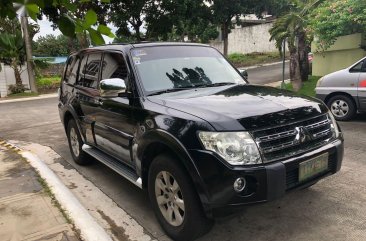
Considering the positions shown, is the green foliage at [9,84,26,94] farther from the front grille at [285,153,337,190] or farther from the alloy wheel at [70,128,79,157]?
the front grille at [285,153,337,190]

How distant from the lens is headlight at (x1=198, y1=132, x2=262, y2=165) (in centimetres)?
296

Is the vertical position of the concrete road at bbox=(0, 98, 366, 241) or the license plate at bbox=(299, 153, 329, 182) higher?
the license plate at bbox=(299, 153, 329, 182)

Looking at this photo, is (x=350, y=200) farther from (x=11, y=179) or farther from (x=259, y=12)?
(x=259, y=12)

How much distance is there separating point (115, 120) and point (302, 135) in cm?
216

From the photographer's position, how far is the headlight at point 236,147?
2957 mm

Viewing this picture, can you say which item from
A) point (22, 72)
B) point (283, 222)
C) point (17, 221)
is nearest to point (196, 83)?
point (283, 222)

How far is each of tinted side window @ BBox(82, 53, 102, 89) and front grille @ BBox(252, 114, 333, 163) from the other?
9.16 feet

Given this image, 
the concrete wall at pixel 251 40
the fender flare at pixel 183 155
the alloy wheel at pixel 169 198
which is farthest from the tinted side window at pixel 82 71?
the concrete wall at pixel 251 40

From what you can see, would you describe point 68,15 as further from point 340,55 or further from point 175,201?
point 340,55

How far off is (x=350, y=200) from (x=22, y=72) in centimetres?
2301

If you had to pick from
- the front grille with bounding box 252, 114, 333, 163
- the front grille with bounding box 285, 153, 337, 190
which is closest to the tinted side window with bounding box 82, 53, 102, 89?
the front grille with bounding box 252, 114, 333, 163

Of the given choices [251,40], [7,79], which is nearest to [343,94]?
[7,79]

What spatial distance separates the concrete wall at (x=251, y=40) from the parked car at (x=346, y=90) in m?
27.7

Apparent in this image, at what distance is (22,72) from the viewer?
23.5m
